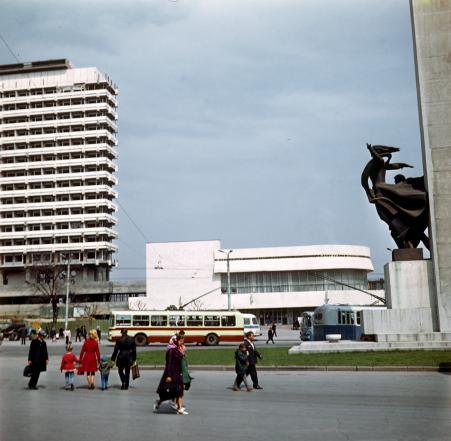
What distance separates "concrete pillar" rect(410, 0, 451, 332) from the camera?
2170 centimetres

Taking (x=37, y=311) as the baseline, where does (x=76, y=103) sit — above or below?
above

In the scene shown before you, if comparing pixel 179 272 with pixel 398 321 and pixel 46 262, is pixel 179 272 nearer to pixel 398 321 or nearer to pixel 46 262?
pixel 46 262

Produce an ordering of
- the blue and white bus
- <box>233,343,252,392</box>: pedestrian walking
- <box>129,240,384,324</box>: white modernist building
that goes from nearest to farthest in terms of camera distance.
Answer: <box>233,343,252,392</box>: pedestrian walking, the blue and white bus, <box>129,240,384,324</box>: white modernist building

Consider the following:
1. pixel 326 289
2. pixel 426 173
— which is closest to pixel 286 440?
pixel 426 173

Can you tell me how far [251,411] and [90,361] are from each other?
5.93 metres

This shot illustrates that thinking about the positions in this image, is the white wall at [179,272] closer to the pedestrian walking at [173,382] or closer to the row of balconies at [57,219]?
the row of balconies at [57,219]

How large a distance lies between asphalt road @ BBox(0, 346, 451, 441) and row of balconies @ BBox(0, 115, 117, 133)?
84539 mm

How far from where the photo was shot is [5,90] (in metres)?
101

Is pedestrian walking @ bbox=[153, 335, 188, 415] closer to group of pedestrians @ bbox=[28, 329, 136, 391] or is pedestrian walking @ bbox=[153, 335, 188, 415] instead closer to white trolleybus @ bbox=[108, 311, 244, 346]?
group of pedestrians @ bbox=[28, 329, 136, 391]

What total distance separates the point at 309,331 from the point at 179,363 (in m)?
33.0

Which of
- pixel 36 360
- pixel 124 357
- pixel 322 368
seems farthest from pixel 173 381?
pixel 322 368

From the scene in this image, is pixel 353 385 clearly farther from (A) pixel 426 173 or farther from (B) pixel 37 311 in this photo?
(B) pixel 37 311

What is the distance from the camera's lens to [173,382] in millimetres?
10422

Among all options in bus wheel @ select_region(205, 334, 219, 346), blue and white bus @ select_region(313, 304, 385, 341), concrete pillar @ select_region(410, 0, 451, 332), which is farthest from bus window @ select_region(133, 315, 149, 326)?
A: concrete pillar @ select_region(410, 0, 451, 332)
